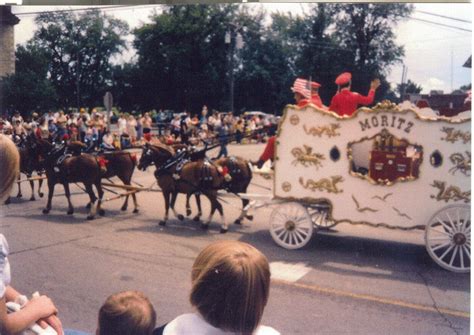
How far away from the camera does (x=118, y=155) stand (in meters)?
7.95

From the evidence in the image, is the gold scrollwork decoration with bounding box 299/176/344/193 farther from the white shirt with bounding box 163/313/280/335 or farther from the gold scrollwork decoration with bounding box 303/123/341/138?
the white shirt with bounding box 163/313/280/335

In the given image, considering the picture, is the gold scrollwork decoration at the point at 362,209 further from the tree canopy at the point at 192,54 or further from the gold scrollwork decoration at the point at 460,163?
the tree canopy at the point at 192,54

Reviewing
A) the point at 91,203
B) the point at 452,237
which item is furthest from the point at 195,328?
the point at 91,203

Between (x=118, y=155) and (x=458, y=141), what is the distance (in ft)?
16.7

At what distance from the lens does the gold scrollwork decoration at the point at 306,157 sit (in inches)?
212

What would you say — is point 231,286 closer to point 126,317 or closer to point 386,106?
point 126,317

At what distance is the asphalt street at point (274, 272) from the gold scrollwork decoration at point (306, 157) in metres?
0.94

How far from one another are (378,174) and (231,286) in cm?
391

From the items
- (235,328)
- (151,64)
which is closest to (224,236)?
(151,64)

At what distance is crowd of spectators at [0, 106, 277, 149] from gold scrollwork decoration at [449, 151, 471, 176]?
196cm

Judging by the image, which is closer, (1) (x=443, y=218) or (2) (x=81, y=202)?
(1) (x=443, y=218)

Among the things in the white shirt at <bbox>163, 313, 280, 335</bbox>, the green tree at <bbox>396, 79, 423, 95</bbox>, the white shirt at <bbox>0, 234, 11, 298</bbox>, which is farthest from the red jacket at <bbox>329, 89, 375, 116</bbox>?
the white shirt at <bbox>0, 234, 11, 298</bbox>

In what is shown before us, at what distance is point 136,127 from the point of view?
635 centimetres

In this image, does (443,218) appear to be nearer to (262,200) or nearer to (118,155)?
(262,200)
